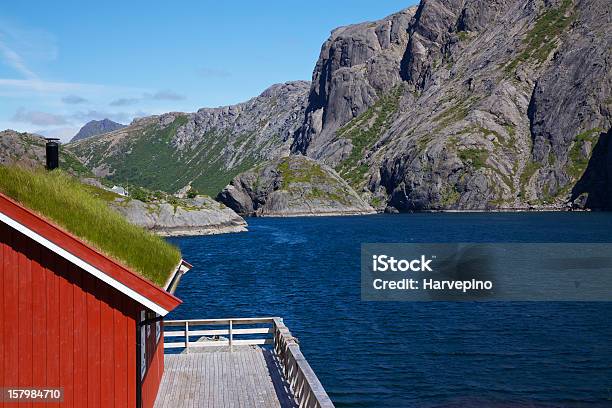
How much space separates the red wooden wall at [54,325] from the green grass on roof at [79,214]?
2.33ft

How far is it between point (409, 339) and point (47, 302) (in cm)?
3192

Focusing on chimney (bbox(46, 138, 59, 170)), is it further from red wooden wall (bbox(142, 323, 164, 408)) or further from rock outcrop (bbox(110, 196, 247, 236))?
rock outcrop (bbox(110, 196, 247, 236))

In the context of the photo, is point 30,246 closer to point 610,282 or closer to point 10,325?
point 10,325

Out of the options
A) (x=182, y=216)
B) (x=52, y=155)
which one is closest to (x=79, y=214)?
(x=52, y=155)

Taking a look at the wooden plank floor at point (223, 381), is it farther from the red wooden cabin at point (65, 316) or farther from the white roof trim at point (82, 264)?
the white roof trim at point (82, 264)

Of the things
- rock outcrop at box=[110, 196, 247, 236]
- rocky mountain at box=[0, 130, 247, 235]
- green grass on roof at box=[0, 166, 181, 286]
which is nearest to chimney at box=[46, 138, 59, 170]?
green grass on roof at box=[0, 166, 181, 286]

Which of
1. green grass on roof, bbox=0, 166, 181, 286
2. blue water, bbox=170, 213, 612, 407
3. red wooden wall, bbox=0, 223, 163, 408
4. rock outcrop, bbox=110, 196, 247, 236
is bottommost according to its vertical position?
blue water, bbox=170, 213, 612, 407

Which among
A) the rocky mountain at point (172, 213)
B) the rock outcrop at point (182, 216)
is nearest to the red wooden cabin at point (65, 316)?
the rocky mountain at point (172, 213)

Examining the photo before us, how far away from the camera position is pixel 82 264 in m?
13.4

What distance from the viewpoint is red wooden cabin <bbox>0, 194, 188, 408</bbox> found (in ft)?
44.6

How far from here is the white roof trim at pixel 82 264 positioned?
Answer: 13.2 m

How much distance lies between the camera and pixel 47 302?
44.8 ft

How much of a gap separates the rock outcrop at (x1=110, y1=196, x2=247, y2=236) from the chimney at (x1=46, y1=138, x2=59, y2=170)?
115 metres

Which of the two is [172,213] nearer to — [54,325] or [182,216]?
[182,216]
